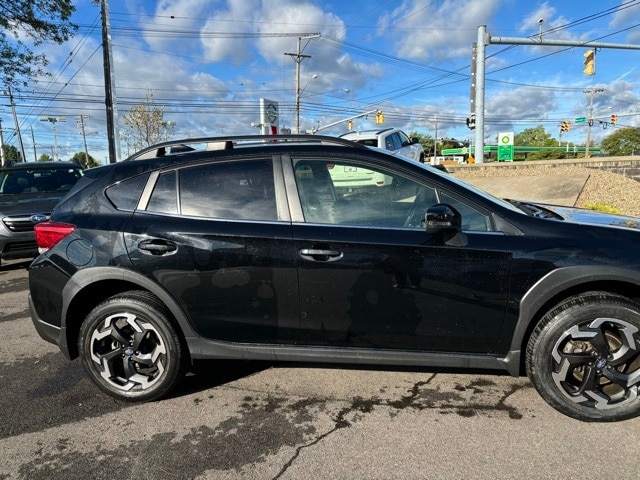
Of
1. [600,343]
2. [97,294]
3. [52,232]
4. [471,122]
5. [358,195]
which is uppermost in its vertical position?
[471,122]

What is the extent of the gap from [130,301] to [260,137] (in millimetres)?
1483

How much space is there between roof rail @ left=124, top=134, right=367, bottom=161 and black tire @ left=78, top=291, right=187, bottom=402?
1100 millimetres

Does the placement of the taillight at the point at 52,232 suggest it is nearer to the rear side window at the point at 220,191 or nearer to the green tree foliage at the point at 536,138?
the rear side window at the point at 220,191

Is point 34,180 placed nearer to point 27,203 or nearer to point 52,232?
point 27,203

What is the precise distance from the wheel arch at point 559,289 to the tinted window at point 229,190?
172cm

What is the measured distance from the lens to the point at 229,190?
2.95 metres

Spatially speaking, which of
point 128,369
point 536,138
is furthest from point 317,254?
point 536,138

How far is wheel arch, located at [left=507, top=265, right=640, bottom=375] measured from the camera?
8.21ft

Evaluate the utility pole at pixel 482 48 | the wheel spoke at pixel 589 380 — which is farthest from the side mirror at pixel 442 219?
the utility pole at pixel 482 48

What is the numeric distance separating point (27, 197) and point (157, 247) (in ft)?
20.4

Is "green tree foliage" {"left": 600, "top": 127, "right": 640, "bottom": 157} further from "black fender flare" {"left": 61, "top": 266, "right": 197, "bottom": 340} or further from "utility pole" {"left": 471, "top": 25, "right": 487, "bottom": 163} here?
"black fender flare" {"left": 61, "top": 266, "right": 197, "bottom": 340}

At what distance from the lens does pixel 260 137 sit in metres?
3.10

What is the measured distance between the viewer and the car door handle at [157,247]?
2.82 meters

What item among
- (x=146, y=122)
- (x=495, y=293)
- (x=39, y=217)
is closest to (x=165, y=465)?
(x=495, y=293)
